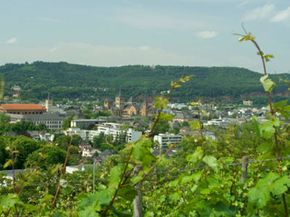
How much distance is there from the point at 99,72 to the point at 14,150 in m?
155

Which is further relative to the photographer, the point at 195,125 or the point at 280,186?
the point at 195,125

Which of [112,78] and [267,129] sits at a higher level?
[112,78]

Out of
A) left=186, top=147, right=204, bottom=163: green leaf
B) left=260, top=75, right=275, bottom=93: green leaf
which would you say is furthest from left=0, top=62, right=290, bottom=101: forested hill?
left=260, top=75, right=275, bottom=93: green leaf

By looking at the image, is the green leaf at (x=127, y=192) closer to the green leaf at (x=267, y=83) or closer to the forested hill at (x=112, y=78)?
the green leaf at (x=267, y=83)

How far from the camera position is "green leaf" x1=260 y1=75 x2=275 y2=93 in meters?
1.66

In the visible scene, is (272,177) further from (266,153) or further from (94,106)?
(94,106)

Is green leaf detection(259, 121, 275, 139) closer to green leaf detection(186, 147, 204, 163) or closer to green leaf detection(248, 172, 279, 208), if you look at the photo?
green leaf detection(248, 172, 279, 208)

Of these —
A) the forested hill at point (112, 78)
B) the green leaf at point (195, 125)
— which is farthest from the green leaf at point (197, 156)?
the forested hill at point (112, 78)

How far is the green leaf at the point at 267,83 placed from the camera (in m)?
1.66

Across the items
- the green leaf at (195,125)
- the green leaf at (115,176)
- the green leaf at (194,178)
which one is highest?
the green leaf at (195,125)

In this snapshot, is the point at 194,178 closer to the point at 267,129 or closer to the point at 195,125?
the point at 195,125

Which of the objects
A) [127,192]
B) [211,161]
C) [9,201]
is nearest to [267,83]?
[211,161]

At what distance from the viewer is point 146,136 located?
1495mm

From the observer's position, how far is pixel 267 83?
1668mm
